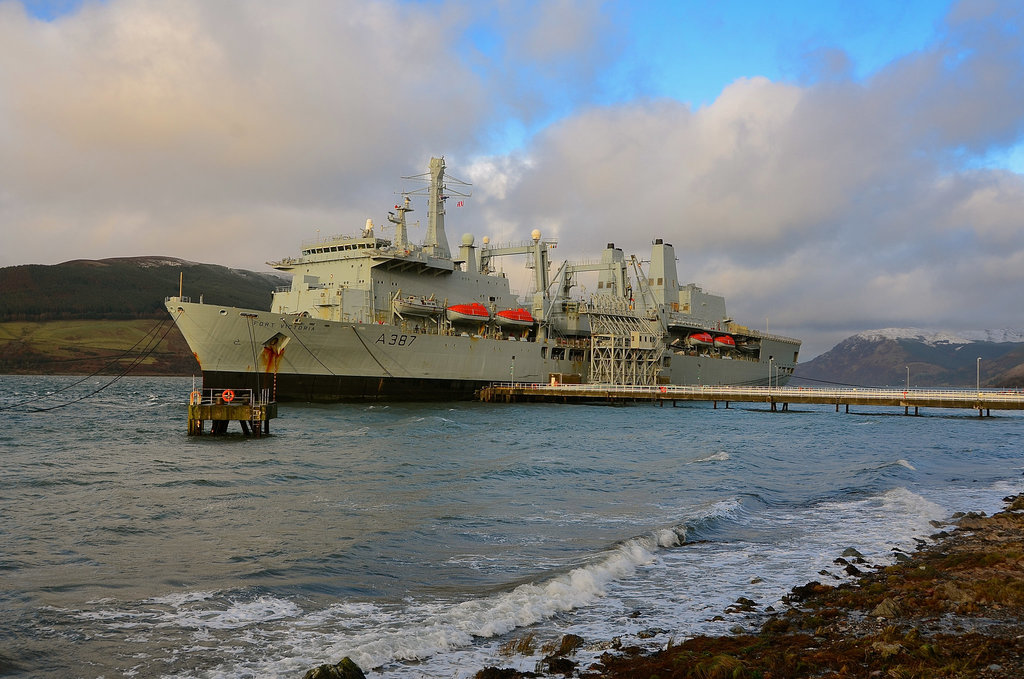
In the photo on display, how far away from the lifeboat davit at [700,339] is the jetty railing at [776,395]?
1162cm

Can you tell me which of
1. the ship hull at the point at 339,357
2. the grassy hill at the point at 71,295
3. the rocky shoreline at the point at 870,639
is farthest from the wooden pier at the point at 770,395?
the grassy hill at the point at 71,295

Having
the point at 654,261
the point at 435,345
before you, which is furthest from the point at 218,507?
the point at 654,261

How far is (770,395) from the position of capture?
46.8 meters

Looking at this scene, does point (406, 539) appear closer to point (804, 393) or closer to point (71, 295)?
point (804, 393)

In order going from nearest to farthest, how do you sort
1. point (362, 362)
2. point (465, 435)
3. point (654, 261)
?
point (465, 435) → point (362, 362) → point (654, 261)

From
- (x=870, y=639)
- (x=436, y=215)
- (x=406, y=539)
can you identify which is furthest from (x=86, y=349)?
(x=870, y=639)

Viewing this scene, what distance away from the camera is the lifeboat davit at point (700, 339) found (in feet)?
202

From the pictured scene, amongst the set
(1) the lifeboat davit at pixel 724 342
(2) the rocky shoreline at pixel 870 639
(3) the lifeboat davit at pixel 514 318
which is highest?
(3) the lifeboat davit at pixel 514 318

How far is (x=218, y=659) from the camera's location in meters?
6.50

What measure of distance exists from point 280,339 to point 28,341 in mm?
128090

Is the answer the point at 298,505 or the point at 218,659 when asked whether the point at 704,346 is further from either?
the point at 218,659

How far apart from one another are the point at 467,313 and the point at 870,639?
1553 inches

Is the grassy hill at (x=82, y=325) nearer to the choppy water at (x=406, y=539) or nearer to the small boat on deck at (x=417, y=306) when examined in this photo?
the small boat on deck at (x=417, y=306)

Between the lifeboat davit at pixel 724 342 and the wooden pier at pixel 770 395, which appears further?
the lifeboat davit at pixel 724 342
